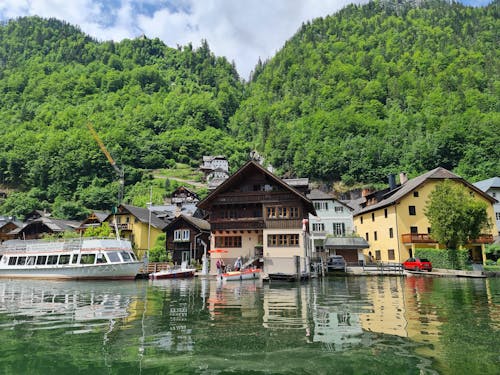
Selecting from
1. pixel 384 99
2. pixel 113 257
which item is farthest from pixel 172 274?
pixel 384 99

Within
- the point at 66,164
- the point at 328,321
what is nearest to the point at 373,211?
the point at 328,321

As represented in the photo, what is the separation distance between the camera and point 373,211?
5559cm

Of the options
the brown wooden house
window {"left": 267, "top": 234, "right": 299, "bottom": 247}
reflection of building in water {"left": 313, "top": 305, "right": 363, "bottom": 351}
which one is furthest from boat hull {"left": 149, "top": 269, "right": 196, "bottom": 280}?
reflection of building in water {"left": 313, "top": 305, "right": 363, "bottom": 351}

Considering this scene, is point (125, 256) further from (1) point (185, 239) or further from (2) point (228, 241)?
(1) point (185, 239)

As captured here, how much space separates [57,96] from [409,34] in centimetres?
16277

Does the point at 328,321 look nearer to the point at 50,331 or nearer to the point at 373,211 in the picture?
the point at 50,331

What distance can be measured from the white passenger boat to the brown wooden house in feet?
41.4

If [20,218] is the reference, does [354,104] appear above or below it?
above

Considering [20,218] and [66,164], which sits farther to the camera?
[66,164]

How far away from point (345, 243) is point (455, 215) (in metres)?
16.3

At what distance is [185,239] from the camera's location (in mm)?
53656

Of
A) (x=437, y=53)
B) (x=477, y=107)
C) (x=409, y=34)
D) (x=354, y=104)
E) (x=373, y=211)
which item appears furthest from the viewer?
(x=409, y=34)

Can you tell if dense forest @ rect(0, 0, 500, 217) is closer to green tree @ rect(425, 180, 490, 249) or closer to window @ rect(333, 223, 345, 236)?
window @ rect(333, 223, 345, 236)

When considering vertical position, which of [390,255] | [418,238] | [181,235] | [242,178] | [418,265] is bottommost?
[418,265]
